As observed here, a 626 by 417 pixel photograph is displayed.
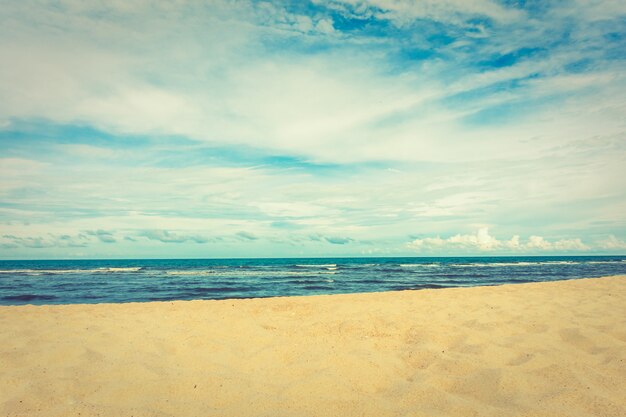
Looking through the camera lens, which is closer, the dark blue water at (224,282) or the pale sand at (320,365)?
the pale sand at (320,365)

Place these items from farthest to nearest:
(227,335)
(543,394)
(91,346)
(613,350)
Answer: (227,335) < (91,346) < (613,350) < (543,394)

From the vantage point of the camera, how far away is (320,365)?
4828 millimetres

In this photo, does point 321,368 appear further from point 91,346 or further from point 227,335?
point 91,346

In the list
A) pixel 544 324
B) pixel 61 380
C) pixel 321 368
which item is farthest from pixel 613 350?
pixel 61 380

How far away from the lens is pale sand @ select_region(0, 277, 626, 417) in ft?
12.3

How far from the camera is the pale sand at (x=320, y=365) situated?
3746 millimetres

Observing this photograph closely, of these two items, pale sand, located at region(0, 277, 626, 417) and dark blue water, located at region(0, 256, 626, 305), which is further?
dark blue water, located at region(0, 256, 626, 305)

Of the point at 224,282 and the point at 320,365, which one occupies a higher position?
the point at 320,365

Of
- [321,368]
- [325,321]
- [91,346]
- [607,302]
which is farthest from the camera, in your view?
[607,302]

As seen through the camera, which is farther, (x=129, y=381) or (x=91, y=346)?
(x=91, y=346)

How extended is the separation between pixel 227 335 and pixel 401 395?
3.28m

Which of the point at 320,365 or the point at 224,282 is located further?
the point at 224,282

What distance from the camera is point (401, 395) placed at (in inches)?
156

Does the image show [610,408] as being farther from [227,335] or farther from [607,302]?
[607,302]
